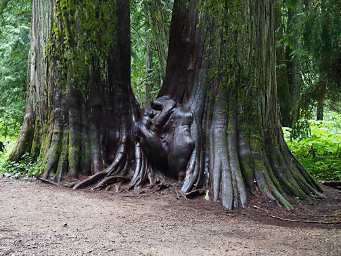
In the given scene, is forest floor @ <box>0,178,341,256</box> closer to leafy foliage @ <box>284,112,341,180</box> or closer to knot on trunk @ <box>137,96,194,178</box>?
knot on trunk @ <box>137,96,194,178</box>

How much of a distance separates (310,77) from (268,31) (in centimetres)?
260

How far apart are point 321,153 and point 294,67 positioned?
248 centimetres

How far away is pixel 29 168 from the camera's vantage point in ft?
25.1

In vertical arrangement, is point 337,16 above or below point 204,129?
above

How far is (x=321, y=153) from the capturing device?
11.6m

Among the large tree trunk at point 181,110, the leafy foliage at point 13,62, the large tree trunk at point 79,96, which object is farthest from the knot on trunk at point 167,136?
the leafy foliage at point 13,62

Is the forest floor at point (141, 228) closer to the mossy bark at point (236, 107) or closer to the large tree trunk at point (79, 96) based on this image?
the mossy bark at point (236, 107)

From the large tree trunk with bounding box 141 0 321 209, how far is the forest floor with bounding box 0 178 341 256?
0.49 m

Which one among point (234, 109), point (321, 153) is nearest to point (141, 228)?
point (234, 109)

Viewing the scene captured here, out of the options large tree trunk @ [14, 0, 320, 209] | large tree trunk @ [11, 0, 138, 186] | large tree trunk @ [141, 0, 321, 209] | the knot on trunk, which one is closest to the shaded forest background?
large tree trunk @ [11, 0, 138, 186]

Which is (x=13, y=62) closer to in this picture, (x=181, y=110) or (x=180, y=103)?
(x=180, y=103)

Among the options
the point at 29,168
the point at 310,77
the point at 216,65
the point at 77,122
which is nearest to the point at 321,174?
the point at 310,77

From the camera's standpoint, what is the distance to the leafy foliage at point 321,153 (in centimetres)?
995

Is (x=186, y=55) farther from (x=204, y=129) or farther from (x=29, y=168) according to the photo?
(x=29, y=168)
